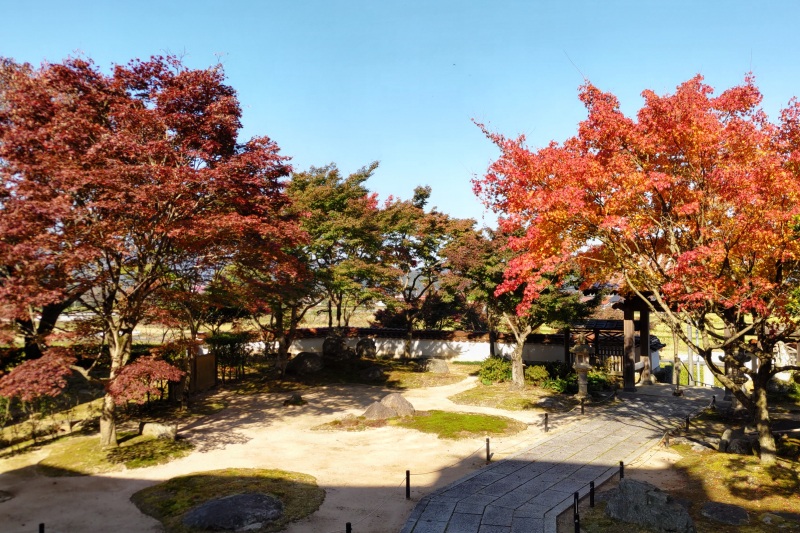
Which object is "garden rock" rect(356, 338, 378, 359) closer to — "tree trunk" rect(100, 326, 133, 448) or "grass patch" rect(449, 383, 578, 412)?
"grass patch" rect(449, 383, 578, 412)

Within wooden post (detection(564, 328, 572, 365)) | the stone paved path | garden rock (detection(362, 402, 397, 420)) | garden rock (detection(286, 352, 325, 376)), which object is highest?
wooden post (detection(564, 328, 572, 365))

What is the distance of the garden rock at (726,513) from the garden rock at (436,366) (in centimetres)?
2357

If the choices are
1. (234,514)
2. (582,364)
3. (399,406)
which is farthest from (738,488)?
(399,406)

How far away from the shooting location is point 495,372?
29.2 meters

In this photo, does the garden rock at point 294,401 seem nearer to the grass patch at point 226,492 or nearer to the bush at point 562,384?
the grass patch at point 226,492

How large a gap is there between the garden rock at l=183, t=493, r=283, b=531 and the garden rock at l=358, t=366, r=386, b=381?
19.3 meters

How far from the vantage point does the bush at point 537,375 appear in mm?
27547

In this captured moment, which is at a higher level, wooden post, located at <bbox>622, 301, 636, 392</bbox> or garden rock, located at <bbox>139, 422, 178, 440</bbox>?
wooden post, located at <bbox>622, 301, 636, 392</bbox>

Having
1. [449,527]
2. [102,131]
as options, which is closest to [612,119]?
[449,527]

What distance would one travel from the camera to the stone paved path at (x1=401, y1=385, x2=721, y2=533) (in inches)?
410

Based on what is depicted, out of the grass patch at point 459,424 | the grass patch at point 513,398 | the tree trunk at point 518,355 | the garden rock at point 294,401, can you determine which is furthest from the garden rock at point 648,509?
the tree trunk at point 518,355

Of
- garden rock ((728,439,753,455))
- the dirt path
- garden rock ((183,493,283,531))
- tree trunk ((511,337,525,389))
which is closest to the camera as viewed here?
garden rock ((183,493,283,531))

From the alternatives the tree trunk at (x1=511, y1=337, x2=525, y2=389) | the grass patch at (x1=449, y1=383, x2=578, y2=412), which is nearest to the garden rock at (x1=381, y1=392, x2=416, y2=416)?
the grass patch at (x1=449, y1=383, x2=578, y2=412)

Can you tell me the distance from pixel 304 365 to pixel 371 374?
420 centimetres
